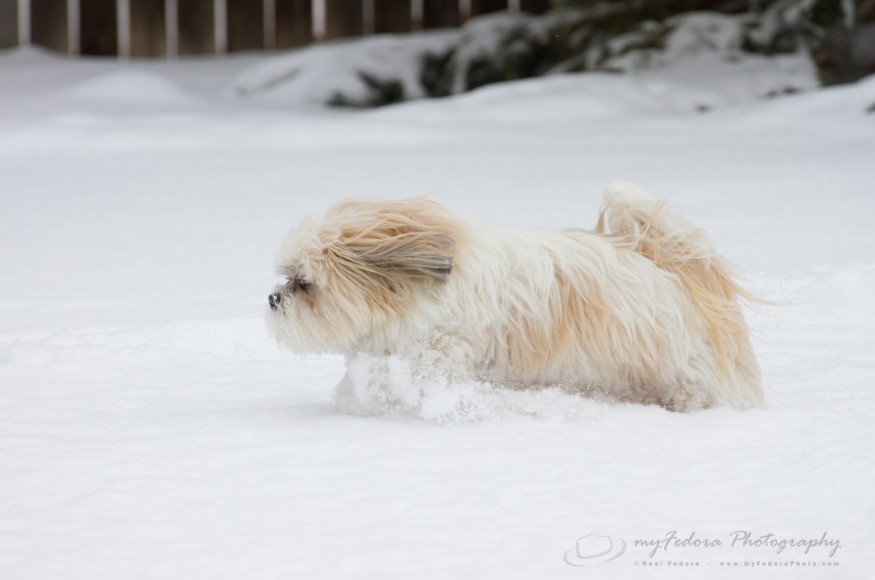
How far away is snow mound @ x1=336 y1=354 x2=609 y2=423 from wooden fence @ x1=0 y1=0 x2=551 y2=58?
28.2 ft

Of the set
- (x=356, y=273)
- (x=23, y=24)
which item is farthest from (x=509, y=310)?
(x=23, y=24)

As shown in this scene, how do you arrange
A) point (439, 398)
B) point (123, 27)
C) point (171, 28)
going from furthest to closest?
point (171, 28) < point (123, 27) < point (439, 398)

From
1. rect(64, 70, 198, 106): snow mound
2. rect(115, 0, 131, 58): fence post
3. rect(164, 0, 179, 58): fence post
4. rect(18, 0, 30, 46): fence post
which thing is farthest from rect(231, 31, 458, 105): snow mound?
rect(18, 0, 30, 46): fence post

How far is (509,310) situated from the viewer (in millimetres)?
2418

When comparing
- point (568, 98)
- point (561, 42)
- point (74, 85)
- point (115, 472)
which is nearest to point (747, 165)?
point (568, 98)

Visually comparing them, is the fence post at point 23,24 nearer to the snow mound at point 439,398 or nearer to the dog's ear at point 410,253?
the dog's ear at point 410,253

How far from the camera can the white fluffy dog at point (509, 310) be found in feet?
7.89

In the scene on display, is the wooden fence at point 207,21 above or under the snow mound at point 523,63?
above

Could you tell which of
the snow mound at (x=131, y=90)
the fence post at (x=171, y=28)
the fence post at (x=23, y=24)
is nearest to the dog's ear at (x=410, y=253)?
the snow mound at (x=131, y=90)

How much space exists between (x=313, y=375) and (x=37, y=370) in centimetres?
88

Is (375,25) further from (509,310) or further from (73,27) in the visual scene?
(509,310)

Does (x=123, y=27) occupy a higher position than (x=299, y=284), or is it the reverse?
(x=123, y=27)

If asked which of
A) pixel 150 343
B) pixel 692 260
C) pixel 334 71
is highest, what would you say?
pixel 334 71

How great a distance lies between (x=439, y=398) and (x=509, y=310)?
0.30 meters
